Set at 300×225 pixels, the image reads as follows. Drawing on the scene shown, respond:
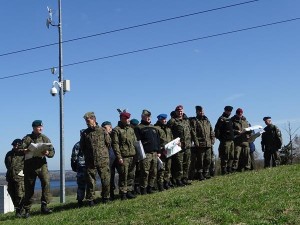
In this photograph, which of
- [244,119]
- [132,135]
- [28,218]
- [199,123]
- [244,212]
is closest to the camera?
[244,212]

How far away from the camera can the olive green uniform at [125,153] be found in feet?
37.8

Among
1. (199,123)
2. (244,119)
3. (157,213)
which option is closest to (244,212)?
(157,213)

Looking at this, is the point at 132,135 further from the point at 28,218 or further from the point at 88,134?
the point at 28,218

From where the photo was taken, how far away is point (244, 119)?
51.0 ft

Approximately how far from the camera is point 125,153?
38.1 ft

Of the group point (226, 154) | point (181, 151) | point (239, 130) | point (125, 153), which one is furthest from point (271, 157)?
point (125, 153)

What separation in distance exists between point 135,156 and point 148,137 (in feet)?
2.28

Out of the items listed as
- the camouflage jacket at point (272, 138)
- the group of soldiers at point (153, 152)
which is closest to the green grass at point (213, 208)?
the group of soldiers at point (153, 152)

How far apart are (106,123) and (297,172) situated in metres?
4.96

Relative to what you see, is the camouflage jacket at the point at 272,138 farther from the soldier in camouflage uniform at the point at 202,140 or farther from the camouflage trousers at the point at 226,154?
the soldier in camouflage uniform at the point at 202,140

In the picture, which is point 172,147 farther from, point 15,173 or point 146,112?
point 15,173

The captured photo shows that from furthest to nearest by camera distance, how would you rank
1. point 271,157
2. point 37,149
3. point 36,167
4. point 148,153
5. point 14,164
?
point 271,157 → point 14,164 → point 148,153 → point 36,167 → point 37,149

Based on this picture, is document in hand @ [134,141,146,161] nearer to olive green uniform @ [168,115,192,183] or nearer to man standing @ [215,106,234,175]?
olive green uniform @ [168,115,192,183]

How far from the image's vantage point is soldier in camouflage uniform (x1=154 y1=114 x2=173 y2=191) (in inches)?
501
